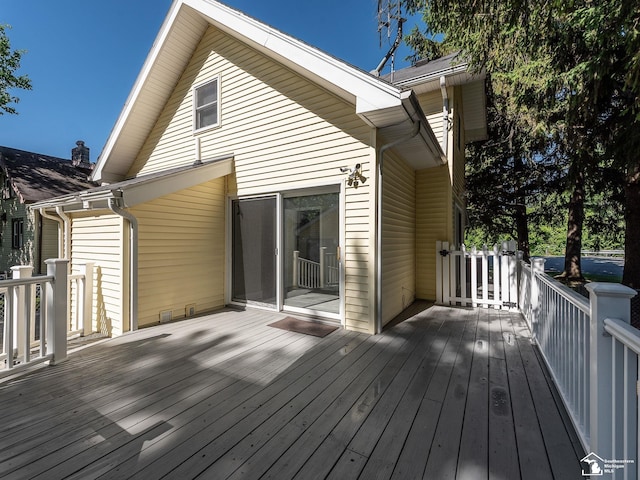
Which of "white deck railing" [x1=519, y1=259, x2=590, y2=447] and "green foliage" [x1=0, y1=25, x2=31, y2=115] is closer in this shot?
"white deck railing" [x1=519, y1=259, x2=590, y2=447]

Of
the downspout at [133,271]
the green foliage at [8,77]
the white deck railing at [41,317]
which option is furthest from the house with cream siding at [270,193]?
the green foliage at [8,77]

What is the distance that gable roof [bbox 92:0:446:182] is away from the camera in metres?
3.67

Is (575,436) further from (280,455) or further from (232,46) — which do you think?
(232,46)

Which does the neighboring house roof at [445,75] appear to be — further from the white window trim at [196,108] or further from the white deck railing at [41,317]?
the white deck railing at [41,317]

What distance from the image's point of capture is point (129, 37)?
1520 cm

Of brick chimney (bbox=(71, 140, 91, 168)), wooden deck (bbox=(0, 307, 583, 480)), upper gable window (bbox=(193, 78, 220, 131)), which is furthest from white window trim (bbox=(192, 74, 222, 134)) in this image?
brick chimney (bbox=(71, 140, 91, 168))

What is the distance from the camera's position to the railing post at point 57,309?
2.96m

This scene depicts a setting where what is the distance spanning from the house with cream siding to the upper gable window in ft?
0.10

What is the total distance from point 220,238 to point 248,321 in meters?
1.82

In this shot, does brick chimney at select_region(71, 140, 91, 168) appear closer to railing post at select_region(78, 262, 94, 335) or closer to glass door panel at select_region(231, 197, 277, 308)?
railing post at select_region(78, 262, 94, 335)

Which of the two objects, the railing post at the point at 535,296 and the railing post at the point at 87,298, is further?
the railing post at the point at 87,298

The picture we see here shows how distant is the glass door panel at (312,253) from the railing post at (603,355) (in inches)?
123

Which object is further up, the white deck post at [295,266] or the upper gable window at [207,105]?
the upper gable window at [207,105]

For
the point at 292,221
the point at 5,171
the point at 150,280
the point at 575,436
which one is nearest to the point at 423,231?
the point at 292,221
